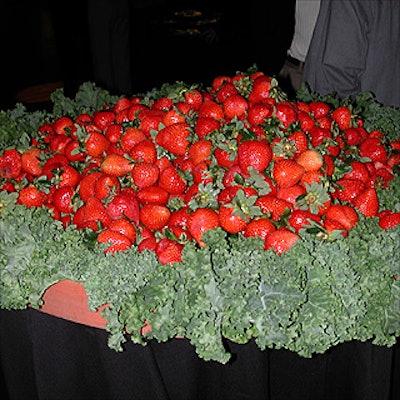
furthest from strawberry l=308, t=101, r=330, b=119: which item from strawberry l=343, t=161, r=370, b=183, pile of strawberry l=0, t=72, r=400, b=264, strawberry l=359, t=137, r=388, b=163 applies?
strawberry l=343, t=161, r=370, b=183

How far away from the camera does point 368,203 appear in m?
1.29

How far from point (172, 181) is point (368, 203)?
0.46m

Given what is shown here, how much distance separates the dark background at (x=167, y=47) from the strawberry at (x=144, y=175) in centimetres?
139

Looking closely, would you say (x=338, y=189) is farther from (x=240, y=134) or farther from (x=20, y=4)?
(x=20, y=4)

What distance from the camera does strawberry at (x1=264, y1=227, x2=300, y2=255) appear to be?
1146 mm

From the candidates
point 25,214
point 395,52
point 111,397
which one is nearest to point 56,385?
point 111,397

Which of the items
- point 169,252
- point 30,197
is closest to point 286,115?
point 169,252

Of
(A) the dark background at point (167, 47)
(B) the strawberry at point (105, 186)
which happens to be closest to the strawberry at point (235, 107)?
(B) the strawberry at point (105, 186)

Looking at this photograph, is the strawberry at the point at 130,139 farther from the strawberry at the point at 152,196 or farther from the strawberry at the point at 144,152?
the strawberry at the point at 152,196

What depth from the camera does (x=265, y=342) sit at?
3.50ft

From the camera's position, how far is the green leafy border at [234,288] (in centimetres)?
106

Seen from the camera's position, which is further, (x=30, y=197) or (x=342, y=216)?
(x=30, y=197)

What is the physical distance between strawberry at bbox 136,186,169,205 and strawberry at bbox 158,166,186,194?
2 cm

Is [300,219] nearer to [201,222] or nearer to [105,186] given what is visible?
[201,222]
